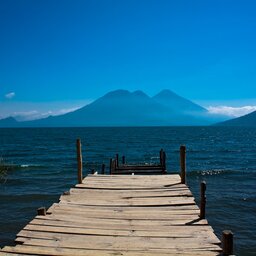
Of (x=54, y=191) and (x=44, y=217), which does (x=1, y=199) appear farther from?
(x=44, y=217)

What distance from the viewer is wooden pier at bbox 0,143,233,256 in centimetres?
756

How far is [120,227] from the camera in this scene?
896cm

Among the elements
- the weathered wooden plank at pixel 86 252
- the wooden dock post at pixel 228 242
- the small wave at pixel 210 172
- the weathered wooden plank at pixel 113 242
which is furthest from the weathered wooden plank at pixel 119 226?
Answer: the small wave at pixel 210 172

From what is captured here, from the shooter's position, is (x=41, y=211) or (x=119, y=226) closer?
(x=119, y=226)

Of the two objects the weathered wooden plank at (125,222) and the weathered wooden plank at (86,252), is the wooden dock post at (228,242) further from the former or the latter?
the weathered wooden plank at (125,222)

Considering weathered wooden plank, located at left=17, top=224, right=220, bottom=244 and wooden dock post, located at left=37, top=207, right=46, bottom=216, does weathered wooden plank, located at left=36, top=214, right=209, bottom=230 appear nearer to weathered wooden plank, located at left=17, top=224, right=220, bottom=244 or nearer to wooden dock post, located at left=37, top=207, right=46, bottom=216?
wooden dock post, located at left=37, top=207, right=46, bottom=216

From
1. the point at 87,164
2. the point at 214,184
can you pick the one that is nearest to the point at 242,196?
the point at 214,184

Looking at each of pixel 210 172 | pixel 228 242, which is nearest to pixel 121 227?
pixel 228 242

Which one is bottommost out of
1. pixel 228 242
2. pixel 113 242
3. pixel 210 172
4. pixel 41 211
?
pixel 210 172

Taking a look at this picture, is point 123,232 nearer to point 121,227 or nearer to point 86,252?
point 121,227

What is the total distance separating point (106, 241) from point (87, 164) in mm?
35013

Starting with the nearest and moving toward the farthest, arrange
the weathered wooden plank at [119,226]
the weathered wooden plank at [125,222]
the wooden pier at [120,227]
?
1. the wooden pier at [120,227]
2. the weathered wooden plank at [119,226]
3. the weathered wooden plank at [125,222]

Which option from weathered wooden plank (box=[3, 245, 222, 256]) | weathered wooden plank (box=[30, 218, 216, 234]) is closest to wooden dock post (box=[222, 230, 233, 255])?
weathered wooden plank (box=[3, 245, 222, 256])

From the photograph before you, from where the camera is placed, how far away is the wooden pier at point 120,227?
24.8 feet
